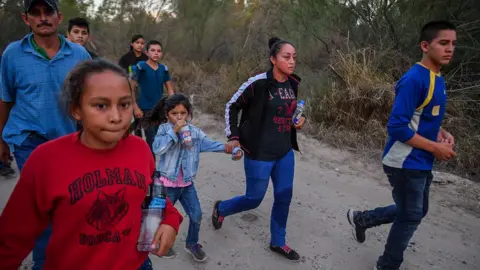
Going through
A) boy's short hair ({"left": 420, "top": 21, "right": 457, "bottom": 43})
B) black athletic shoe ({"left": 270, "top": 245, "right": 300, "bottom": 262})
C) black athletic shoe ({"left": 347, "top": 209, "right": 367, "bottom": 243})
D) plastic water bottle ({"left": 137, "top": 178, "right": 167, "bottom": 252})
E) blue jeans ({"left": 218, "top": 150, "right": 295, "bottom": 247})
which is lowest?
A: black athletic shoe ({"left": 270, "top": 245, "right": 300, "bottom": 262})

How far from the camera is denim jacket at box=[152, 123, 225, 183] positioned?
296cm

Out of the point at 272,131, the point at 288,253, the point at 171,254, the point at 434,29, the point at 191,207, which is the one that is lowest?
the point at 171,254

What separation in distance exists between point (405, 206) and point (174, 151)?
1853 millimetres

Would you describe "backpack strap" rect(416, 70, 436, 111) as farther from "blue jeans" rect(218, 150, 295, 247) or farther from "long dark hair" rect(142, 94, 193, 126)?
"long dark hair" rect(142, 94, 193, 126)

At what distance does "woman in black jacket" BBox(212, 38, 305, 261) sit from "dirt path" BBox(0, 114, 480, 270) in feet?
1.26

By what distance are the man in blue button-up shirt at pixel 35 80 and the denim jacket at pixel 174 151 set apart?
2.40ft

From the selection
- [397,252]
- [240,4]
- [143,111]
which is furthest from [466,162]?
[240,4]

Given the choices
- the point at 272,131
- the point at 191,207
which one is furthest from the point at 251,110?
the point at 191,207

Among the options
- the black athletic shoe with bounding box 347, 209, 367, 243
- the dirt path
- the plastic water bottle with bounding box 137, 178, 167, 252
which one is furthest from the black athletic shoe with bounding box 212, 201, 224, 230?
the plastic water bottle with bounding box 137, 178, 167, 252

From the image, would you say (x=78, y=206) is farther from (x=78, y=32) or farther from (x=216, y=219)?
(x=78, y=32)

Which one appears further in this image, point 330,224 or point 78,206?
point 330,224

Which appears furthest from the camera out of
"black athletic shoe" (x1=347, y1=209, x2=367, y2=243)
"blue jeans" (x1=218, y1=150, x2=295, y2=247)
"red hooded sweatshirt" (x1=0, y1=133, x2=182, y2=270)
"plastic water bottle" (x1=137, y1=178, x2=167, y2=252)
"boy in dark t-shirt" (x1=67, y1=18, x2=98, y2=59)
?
"boy in dark t-shirt" (x1=67, y1=18, x2=98, y2=59)

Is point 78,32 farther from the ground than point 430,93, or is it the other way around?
point 78,32

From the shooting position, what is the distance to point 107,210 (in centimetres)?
151
